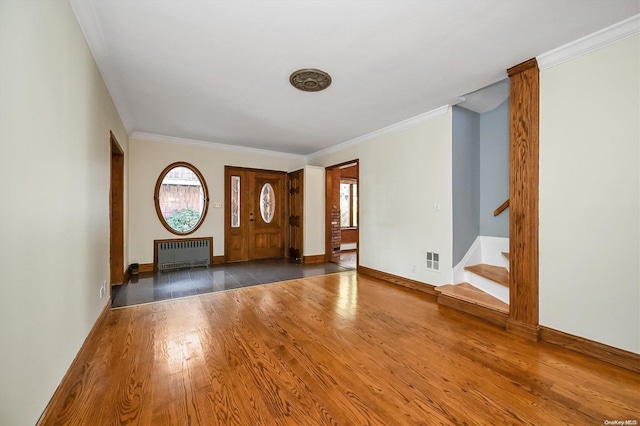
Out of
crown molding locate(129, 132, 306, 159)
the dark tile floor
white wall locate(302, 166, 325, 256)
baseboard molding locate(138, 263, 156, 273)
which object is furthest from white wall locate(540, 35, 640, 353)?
baseboard molding locate(138, 263, 156, 273)

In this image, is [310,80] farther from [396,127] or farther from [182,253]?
[182,253]

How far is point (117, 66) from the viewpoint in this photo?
102 inches

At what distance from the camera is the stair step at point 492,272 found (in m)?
3.11

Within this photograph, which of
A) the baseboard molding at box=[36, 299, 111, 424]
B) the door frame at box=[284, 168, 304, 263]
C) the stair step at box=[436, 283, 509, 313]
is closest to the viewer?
the baseboard molding at box=[36, 299, 111, 424]

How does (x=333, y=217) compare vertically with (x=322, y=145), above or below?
below

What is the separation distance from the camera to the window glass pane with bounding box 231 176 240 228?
5.90 meters

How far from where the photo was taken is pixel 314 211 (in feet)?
19.7

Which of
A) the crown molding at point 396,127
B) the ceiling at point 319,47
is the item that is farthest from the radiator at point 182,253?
the crown molding at point 396,127

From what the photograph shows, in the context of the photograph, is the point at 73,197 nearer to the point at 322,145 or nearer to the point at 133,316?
the point at 133,316

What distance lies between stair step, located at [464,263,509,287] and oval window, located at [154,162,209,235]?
4.93m

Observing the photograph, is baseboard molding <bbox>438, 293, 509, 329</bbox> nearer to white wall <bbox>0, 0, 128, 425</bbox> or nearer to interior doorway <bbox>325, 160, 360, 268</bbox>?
interior doorway <bbox>325, 160, 360, 268</bbox>

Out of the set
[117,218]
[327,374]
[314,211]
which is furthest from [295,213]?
[327,374]

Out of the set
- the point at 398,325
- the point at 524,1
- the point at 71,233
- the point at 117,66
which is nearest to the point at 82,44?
the point at 117,66

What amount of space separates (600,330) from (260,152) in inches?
232
